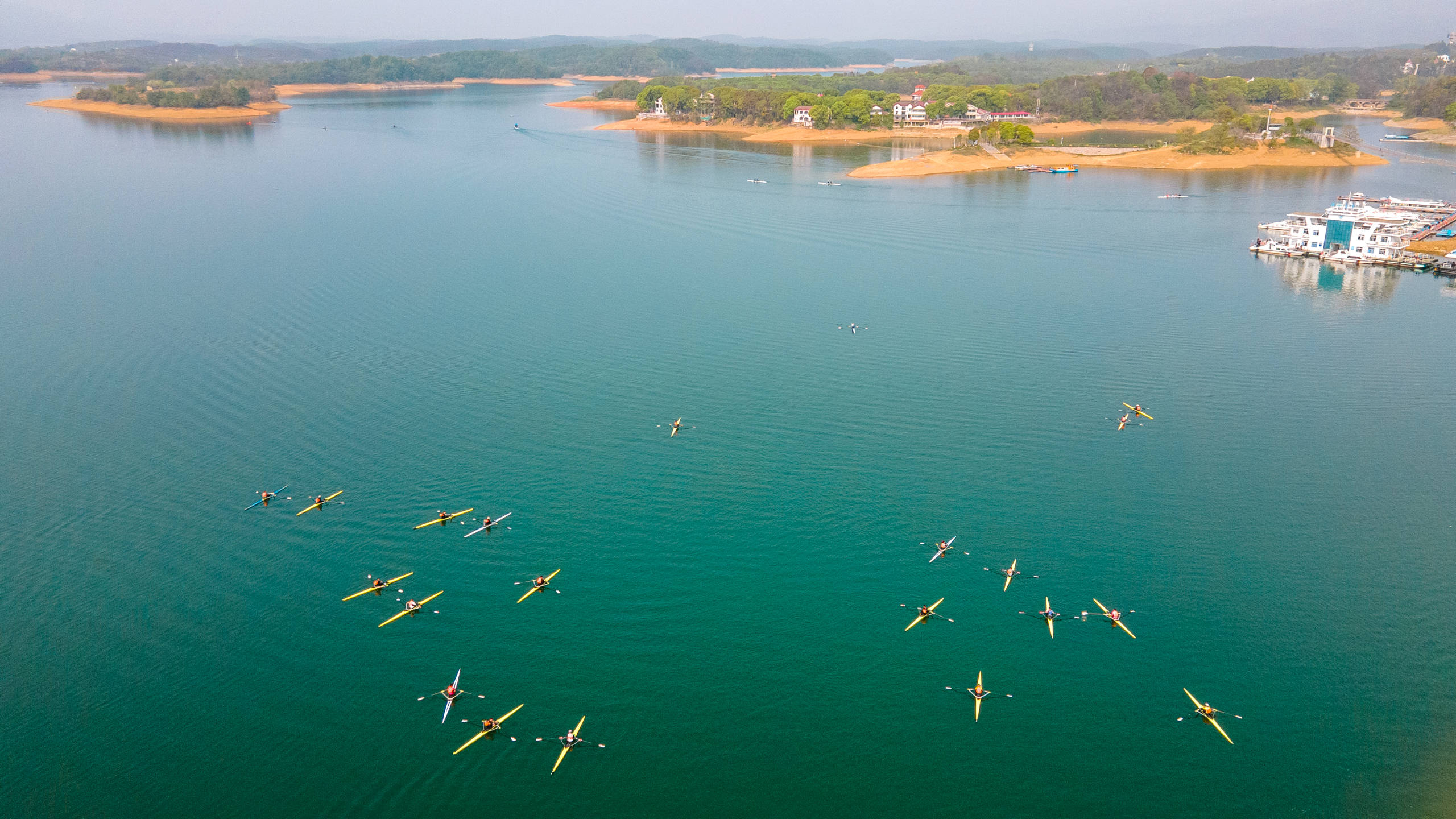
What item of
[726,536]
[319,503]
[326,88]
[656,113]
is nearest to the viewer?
[726,536]

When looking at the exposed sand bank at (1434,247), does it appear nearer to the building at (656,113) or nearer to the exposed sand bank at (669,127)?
the exposed sand bank at (669,127)

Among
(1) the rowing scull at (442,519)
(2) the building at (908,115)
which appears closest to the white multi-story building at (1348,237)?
(1) the rowing scull at (442,519)

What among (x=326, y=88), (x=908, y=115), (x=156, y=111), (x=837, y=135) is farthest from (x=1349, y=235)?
(x=326, y=88)

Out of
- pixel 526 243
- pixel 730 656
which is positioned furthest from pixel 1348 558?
pixel 526 243

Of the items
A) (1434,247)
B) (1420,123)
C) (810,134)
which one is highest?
(1420,123)

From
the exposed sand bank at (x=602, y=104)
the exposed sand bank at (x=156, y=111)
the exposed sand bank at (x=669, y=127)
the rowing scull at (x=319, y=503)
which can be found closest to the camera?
the rowing scull at (x=319, y=503)

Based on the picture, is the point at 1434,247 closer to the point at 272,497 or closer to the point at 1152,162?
the point at 1152,162
